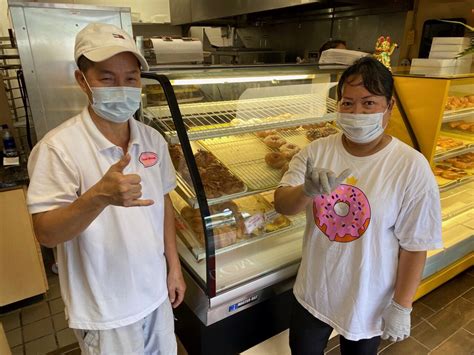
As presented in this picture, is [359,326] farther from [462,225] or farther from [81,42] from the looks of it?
[462,225]

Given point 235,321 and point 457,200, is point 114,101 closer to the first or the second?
point 235,321

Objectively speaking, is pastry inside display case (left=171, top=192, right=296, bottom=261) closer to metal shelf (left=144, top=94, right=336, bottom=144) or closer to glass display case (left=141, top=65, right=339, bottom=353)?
glass display case (left=141, top=65, right=339, bottom=353)

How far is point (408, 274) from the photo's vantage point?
4.86 ft

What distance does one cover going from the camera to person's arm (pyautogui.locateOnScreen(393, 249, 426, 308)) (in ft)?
4.79

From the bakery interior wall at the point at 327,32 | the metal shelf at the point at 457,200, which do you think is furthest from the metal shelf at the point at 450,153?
the bakery interior wall at the point at 327,32

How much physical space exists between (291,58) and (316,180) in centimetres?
510

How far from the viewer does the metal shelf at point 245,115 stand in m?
2.00

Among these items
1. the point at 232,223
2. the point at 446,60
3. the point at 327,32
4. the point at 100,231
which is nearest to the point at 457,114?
the point at 446,60

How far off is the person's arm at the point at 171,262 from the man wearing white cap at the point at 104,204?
0.11m

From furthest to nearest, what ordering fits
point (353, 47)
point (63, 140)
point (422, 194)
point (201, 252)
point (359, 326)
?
point (353, 47), point (201, 252), point (359, 326), point (422, 194), point (63, 140)

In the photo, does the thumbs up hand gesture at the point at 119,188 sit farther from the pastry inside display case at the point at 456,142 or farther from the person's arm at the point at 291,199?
the pastry inside display case at the point at 456,142

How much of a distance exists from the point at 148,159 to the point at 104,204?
409 mm

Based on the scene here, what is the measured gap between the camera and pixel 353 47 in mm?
4668

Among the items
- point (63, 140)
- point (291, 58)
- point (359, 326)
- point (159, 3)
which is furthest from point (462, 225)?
point (159, 3)
